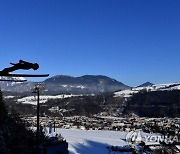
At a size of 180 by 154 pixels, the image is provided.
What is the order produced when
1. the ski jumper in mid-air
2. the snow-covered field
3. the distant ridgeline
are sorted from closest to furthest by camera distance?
1. the ski jumper in mid-air
2. the snow-covered field
3. the distant ridgeline

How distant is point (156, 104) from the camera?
182 metres

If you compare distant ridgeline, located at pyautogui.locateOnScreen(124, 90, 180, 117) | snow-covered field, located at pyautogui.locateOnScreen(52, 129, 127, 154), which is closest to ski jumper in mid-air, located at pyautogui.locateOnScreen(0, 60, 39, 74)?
snow-covered field, located at pyautogui.locateOnScreen(52, 129, 127, 154)

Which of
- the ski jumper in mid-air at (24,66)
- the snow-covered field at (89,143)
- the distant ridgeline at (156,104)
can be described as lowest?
the snow-covered field at (89,143)

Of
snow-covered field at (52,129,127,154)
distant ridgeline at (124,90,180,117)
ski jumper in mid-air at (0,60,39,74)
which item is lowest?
snow-covered field at (52,129,127,154)

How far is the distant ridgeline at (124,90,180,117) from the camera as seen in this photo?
553ft

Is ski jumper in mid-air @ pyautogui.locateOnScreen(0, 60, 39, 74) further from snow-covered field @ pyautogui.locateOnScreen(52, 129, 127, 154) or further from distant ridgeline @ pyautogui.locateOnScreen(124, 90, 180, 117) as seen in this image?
distant ridgeline @ pyautogui.locateOnScreen(124, 90, 180, 117)

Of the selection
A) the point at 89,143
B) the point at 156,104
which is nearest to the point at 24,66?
the point at 89,143

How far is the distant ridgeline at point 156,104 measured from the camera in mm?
168613

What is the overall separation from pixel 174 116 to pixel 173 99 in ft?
75.7

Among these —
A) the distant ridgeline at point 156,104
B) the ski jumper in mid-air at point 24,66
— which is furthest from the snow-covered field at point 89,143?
the distant ridgeline at point 156,104

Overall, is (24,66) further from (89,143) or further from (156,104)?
(156,104)

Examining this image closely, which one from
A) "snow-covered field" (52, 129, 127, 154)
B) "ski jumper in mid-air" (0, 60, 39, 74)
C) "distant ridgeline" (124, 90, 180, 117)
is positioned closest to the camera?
"ski jumper in mid-air" (0, 60, 39, 74)

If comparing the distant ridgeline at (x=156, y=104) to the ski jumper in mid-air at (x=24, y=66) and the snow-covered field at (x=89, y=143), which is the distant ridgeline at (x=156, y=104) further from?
the ski jumper in mid-air at (x=24, y=66)

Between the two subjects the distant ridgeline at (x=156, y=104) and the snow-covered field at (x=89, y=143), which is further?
the distant ridgeline at (x=156, y=104)
